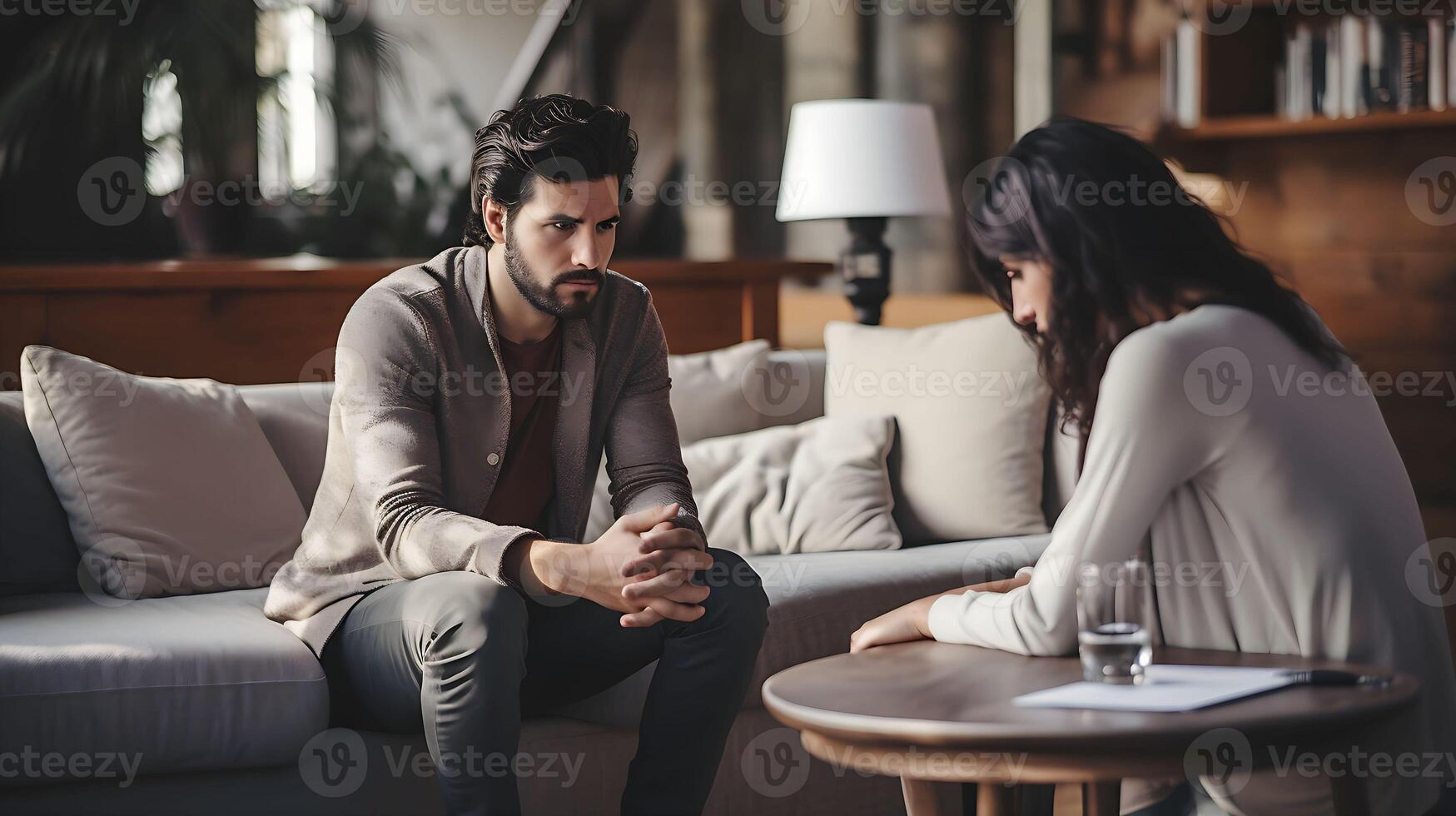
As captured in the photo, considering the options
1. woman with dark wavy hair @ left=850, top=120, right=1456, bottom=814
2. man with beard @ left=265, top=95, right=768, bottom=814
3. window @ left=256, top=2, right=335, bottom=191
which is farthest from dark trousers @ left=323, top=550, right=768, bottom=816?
window @ left=256, top=2, right=335, bottom=191

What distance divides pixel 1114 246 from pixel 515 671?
78cm

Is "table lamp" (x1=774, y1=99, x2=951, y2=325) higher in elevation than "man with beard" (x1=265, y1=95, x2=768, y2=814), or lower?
higher

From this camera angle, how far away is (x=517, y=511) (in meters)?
1.99

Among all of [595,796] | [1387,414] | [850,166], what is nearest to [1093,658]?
[595,796]

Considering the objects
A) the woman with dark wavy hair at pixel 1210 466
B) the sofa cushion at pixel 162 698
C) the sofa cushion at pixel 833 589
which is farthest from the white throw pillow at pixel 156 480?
the woman with dark wavy hair at pixel 1210 466

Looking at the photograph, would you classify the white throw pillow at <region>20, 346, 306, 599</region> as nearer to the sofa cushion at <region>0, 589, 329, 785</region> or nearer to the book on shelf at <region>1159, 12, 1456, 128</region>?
the sofa cushion at <region>0, 589, 329, 785</region>

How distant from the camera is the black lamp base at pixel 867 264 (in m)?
3.73

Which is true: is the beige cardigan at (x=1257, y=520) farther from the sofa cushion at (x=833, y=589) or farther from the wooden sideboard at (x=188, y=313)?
the wooden sideboard at (x=188, y=313)

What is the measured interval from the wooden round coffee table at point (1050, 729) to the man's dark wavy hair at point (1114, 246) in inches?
13.0

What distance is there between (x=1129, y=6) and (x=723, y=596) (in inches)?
109

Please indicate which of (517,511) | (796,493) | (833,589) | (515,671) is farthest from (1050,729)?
(796,493)

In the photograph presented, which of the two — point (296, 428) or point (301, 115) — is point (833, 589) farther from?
point (301, 115)

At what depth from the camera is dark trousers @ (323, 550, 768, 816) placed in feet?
5.34

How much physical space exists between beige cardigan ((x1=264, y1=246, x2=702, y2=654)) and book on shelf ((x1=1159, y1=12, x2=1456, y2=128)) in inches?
86.9
